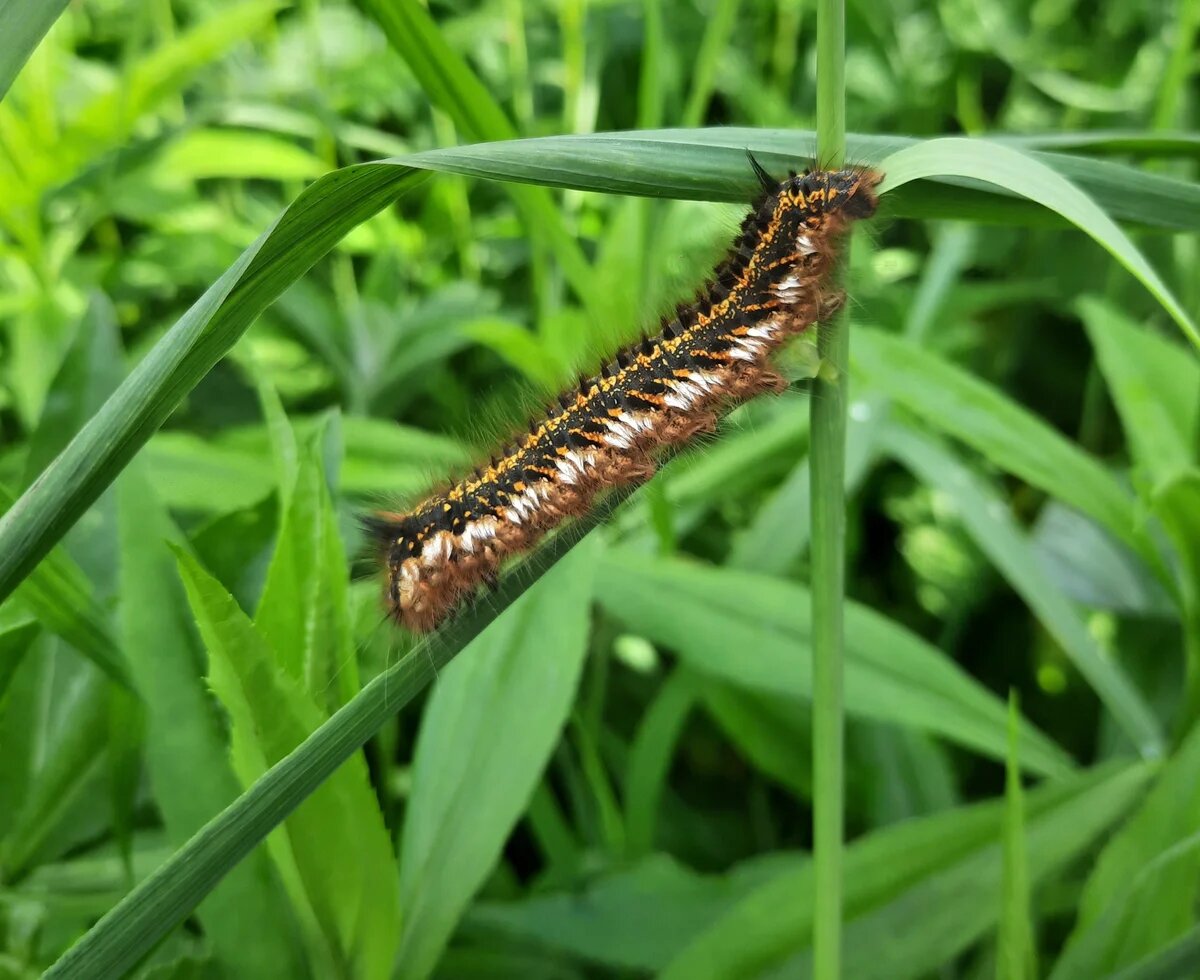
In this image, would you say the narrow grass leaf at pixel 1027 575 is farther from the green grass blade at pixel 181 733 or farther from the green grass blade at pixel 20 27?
the green grass blade at pixel 20 27

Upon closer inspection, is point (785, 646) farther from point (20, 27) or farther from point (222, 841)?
point (20, 27)

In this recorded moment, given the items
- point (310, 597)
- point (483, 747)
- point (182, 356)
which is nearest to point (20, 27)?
point (182, 356)

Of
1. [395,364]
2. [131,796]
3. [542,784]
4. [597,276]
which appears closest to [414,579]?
[131,796]

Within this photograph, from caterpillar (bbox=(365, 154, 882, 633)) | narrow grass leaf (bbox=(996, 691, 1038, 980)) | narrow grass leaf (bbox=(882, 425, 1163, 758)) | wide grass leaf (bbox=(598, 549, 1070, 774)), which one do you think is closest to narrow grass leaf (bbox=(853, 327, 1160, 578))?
narrow grass leaf (bbox=(882, 425, 1163, 758))

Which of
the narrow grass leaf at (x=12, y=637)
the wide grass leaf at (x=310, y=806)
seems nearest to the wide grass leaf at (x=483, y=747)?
the wide grass leaf at (x=310, y=806)

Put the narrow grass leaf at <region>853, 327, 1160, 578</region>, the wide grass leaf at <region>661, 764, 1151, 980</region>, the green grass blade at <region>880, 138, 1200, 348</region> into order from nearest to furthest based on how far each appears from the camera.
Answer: the green grass blade at <region>880, 138, 1200, 348</region> → the wide grass leaf at <region>661, 764, 1151, 980</region> → the narrow grass leaf at <region>853, 327, 1160, 578</region>

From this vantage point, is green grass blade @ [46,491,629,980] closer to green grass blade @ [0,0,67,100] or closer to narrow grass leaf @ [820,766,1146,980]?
green grass blade @ [0,0,67,100]
